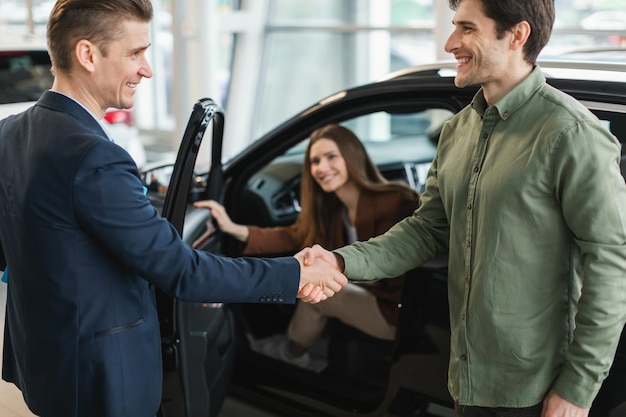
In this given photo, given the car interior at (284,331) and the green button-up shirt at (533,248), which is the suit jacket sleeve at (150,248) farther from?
the car interior at (284,331)

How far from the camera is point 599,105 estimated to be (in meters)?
2.11

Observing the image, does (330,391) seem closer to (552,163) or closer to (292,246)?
(292,246)

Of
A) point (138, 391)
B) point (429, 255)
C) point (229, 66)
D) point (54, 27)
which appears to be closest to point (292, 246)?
point (429, 255)

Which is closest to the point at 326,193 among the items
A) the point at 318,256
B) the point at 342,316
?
the point at 342,316

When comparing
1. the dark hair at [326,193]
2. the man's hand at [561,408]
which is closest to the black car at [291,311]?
the dark hair at [326,193]

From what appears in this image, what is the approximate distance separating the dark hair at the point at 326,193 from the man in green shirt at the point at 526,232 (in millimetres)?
1267

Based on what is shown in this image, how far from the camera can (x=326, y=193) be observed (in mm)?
3291

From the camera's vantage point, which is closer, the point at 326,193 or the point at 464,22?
the point at 464,22

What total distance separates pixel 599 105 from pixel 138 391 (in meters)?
1.34

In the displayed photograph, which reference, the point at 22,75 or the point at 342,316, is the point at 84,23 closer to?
the point at 342,316

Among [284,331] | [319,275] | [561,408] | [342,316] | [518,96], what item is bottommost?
[284,331]

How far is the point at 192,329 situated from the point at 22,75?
3559 mm

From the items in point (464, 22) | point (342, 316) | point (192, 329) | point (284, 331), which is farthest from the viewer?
point (284, 331)

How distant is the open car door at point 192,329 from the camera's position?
235 cm
